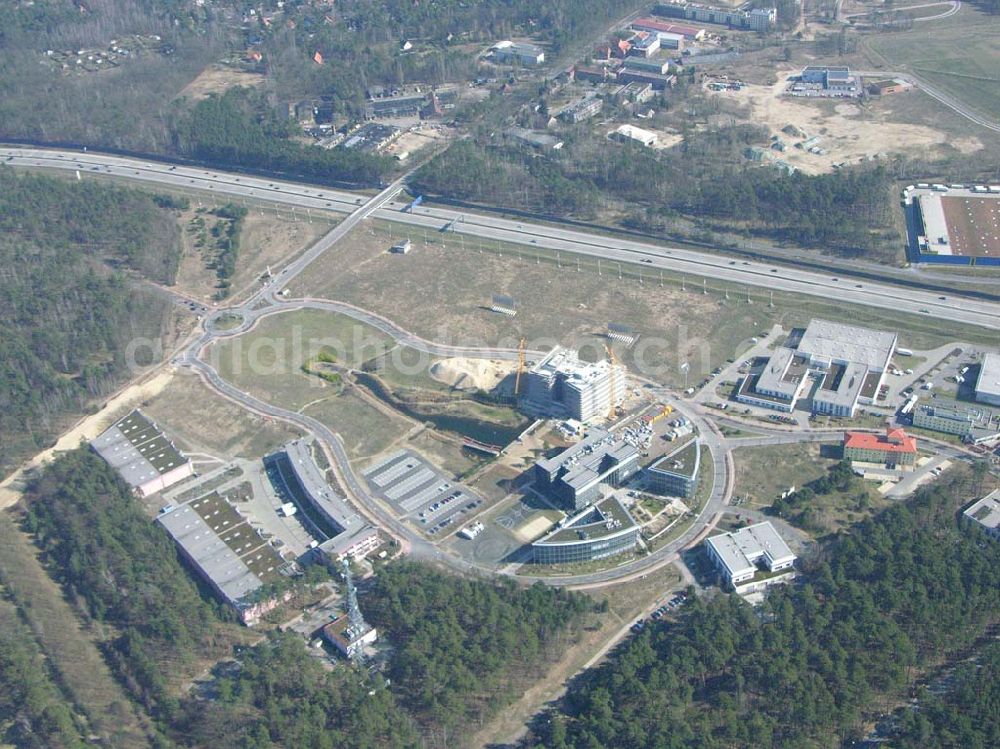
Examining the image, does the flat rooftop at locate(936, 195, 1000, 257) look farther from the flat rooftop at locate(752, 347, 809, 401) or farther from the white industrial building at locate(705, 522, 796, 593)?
the white industrial building at locate(705, 522, 796, 593)

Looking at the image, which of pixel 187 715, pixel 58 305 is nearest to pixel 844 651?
pixel 187 715

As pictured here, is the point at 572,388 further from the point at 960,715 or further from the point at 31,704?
the point at 31,704

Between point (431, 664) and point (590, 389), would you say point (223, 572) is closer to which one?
point (431, 664)

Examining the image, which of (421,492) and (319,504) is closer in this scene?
(319,504)

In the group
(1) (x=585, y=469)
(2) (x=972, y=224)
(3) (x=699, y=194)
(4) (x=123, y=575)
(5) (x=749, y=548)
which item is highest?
(3) (x=699, y=194)

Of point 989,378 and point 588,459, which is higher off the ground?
point 588,459

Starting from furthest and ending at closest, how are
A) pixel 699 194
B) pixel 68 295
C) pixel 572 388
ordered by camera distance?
pixel 699 194 < pixel 68 295 < pixel 572 388

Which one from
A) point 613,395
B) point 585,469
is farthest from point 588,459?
point 613,395
